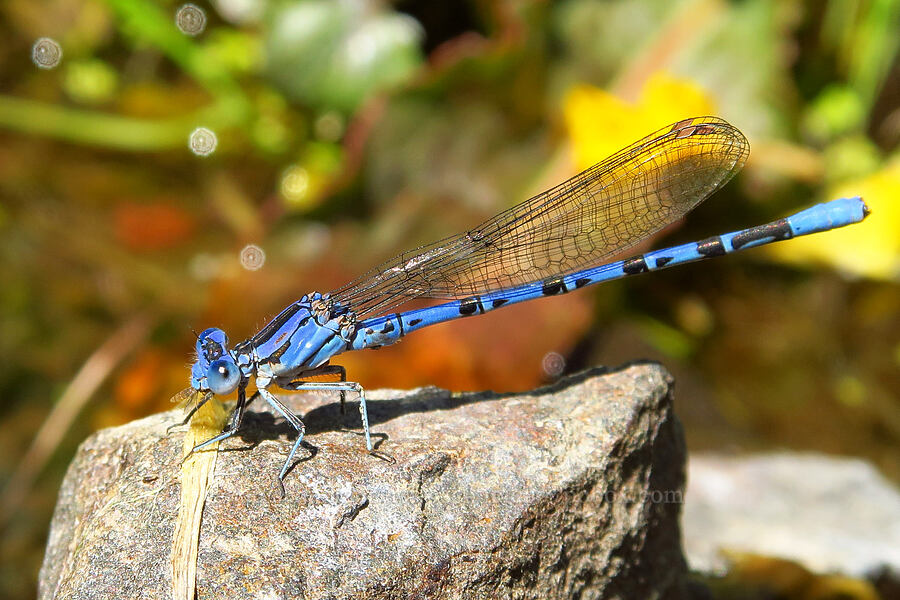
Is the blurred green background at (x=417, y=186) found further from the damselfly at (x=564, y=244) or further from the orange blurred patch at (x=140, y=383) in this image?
the damselfly at (x=564, y=244)

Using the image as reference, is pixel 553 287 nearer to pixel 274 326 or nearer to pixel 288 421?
pixel 274 326

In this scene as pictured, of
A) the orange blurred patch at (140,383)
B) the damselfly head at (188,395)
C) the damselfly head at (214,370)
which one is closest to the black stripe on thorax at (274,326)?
the damselfly head at (214,370)

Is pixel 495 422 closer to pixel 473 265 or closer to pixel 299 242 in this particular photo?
pixel 473 265

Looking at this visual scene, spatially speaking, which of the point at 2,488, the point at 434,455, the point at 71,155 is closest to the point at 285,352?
the point at 434,455

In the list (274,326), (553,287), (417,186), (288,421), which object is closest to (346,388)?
(288,421)

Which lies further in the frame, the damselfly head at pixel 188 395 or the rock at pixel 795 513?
the rock at pixel 795 513
